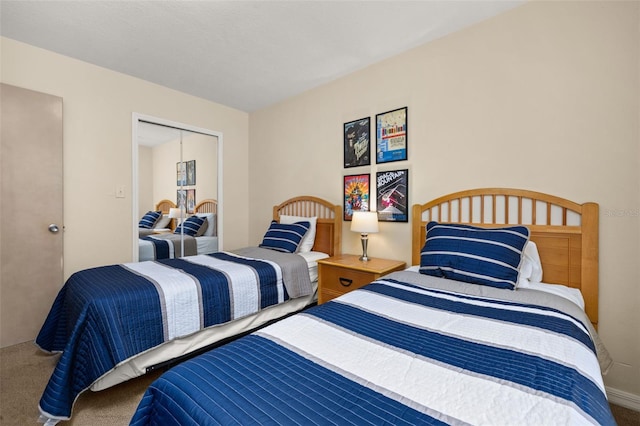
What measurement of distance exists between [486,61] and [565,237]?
1.34 metres

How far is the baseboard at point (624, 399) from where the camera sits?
1639 millimetres

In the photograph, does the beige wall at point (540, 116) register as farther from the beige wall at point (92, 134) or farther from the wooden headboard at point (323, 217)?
the beige wall at point (92, 134)

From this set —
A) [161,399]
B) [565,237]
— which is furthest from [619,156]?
[161,399]

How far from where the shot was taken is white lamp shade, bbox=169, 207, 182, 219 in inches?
134

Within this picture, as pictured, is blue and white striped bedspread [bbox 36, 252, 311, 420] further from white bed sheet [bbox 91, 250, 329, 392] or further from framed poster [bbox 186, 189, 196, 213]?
framed poster [bbox 186, 189, 196, 213]

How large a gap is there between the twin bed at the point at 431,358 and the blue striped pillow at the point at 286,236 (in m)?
1.35

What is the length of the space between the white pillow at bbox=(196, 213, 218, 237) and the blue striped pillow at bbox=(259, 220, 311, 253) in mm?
991

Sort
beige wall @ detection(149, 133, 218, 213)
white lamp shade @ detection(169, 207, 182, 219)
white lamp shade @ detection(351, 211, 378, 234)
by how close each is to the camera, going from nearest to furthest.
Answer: white lamp shade @ detection(351, 211, 378, 234)
beige wall @ detection(149, 133, 218, 213)
white lamp shade @ detection(169, 207, 182, 219)

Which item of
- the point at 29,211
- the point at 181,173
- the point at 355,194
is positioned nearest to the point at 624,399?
the point at 355,194

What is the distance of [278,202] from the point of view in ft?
12.2

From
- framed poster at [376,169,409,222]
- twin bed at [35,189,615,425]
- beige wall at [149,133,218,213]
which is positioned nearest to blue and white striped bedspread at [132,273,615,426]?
twin bed at [35,189,615,425]

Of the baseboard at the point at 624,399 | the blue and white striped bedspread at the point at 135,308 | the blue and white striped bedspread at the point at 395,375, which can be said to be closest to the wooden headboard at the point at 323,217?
the blue and white striped bedspread at the point at 135,308

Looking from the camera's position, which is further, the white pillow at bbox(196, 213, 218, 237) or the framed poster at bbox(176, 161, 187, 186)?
the white pillow at bbox(196, 213, 218, 237)

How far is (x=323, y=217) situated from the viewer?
3.20 meters
